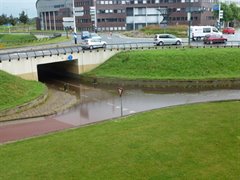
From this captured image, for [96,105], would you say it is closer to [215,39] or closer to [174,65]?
[174,65]

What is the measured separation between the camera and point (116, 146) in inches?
645

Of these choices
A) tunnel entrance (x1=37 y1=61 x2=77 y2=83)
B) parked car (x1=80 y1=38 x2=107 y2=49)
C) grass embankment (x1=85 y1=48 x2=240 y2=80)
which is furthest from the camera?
parked car (x1=80 y1=38 x2=107 y2=49)

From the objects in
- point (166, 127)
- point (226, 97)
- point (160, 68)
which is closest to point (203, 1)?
point (160, 68)

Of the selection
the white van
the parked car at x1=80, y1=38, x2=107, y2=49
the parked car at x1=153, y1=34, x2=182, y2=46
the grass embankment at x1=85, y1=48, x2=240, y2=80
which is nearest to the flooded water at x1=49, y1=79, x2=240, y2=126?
the grass embankment at x1=85, y1=48, x2=240, y2=80

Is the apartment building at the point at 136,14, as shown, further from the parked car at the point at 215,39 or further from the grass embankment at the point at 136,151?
the grass embankment at the point at 136,151

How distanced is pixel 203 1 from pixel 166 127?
78176 mm

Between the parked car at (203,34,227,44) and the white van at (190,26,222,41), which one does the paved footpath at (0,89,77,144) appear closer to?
the parked car at (203,34,227,44)

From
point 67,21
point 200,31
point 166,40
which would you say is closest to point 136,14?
point 67,21

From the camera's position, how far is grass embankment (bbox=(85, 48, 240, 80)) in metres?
38.6

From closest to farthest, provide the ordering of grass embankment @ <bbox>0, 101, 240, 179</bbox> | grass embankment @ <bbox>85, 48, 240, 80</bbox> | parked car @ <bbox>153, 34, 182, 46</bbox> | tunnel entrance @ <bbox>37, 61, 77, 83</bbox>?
grass embankment @ <bbox>0, 101, 240, 179</bbox>, grass embankment @ <bbox>85, 48, 240, 80</bbox>, tunnel entrance @ <bbox>37, 61, 77, 83</bbox>, parked car @ <bbox>153, 34, 182, 46</bbox>

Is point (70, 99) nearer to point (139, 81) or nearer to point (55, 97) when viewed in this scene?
point (55, 97)

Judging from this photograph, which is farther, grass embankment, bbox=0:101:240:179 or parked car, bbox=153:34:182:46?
parked car, bbox=153:34:182:46

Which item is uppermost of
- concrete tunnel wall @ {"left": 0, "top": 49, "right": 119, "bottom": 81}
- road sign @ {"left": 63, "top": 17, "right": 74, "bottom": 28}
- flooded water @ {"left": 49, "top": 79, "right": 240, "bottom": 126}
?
road sign @ {"left": 63, "top": 17, "right": 74, "bottom": 28}

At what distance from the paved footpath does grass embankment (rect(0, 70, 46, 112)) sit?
1.39 metres
